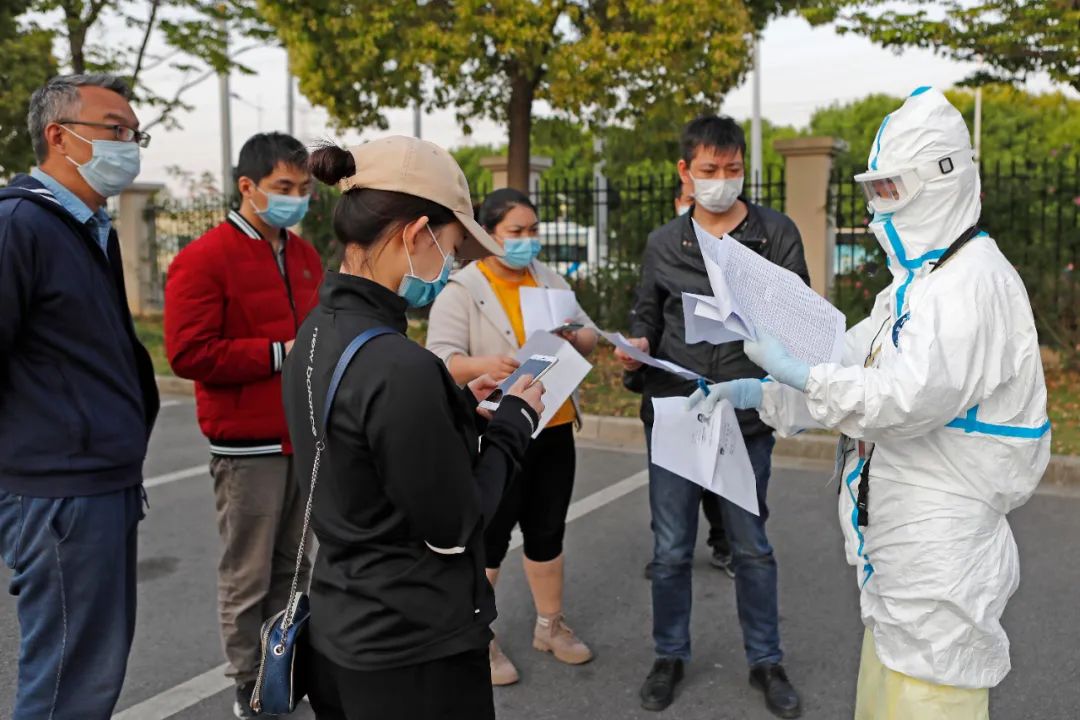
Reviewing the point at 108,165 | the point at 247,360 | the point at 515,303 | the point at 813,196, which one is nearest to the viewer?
the point at 108,165

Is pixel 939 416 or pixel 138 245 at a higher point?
pixel 138 245

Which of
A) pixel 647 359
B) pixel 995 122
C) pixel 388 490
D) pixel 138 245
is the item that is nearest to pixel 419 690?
pixel 388 490

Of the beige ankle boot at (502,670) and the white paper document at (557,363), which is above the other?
the white paper document at (557,363)

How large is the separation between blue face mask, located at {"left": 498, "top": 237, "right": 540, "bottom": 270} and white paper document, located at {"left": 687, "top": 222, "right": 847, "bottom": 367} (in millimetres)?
1250

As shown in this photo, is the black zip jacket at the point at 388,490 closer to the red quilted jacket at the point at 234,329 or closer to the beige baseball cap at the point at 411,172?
the beige baseball cap at the point at 411,172

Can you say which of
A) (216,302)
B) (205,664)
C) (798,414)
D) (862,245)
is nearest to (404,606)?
(798,414)

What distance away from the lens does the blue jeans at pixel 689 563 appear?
3393mm

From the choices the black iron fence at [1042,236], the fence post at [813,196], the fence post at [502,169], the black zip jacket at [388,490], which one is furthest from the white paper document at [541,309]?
the fence post at [502,169]

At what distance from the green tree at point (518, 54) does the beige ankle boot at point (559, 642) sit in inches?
349

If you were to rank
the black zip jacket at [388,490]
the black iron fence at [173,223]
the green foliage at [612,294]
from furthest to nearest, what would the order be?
the black iron fence at [173,223] → the green foliage at [612,294] → the black zip jacket at [388,490]

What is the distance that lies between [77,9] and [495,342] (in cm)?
1362

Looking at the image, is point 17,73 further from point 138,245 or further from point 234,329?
point 234,329

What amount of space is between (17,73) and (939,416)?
1527 centimetres

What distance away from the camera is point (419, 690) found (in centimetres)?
189
